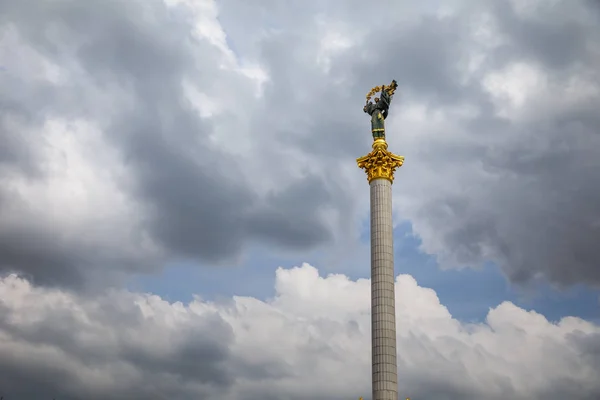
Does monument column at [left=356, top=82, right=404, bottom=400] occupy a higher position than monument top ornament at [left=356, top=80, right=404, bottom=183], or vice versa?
monument top ornament at [left=356, top=80, right=404, bottom=183]

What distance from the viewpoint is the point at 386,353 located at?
62781 millimetres

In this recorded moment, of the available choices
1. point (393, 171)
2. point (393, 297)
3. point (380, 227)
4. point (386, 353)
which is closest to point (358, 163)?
point (393, 171)

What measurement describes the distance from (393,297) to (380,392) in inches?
366

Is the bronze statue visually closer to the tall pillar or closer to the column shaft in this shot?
the tall pillar

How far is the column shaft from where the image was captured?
204ft

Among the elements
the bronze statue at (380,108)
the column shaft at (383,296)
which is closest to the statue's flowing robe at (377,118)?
the bronze statue at (380,108)

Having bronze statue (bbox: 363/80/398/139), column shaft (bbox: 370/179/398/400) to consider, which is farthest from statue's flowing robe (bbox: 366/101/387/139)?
column shaft (bbox: 370/179/398/400)

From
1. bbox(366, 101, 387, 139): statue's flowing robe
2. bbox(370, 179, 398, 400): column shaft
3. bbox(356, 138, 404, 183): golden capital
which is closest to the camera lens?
bbox(370, 179, 398, 400): column shaft

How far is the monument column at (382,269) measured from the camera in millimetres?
62406

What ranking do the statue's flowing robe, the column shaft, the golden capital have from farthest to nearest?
the statue's flowing robe
the golden capital
the column shaft

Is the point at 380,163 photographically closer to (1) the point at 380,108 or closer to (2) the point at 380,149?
(2) the point at 380,149

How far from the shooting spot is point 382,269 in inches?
2608

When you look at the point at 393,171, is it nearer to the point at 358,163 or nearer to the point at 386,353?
the point at 358,163

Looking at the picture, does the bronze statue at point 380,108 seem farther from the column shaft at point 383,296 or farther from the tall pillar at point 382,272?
the column shaft at point 383,296
